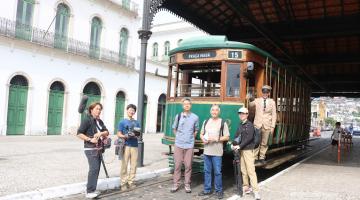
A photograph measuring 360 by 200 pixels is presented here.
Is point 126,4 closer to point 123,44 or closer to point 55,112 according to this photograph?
point 123,44

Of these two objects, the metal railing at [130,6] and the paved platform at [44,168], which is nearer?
the paved platform at [44,168]

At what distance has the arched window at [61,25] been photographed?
21.3 m

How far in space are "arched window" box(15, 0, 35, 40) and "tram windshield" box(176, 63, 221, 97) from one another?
12.6 meters

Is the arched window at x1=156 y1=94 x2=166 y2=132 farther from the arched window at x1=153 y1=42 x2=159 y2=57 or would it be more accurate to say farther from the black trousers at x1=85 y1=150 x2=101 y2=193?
the black trousers at x1=85 y1=150 x2=101 y2=193

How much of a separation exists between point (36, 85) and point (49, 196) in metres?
14.8

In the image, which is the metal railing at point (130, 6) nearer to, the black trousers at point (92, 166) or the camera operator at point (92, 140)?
the camera operator at point (92, 140)

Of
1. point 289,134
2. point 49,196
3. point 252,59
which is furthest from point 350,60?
point 49,196

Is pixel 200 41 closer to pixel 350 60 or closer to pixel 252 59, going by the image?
pixel 252 59

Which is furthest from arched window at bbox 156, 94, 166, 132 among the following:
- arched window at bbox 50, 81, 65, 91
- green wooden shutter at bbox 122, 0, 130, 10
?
arched window at bbox 50, 81, 65, 91

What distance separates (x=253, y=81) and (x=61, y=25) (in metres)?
15.5

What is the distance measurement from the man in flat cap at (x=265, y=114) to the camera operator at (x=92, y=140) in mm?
3631

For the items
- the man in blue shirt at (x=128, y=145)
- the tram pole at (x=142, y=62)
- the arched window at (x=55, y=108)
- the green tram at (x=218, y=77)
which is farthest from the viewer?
the arched window at (x=55, y=108)

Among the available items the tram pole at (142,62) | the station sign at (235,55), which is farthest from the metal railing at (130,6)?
the station sign at (235,55)

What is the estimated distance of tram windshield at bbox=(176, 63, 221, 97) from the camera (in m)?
9.24
